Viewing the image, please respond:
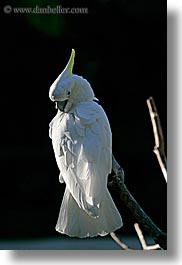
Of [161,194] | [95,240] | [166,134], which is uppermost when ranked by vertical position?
[166,134]

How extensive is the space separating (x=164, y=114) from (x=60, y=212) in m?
0.54

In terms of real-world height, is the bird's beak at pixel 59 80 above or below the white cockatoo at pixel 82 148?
above

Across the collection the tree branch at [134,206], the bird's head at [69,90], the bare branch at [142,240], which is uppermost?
the bird's head at [69,90]

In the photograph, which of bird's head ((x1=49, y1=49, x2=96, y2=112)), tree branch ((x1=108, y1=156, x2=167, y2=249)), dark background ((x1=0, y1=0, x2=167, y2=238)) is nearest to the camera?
tree branch ((x1=108, y1=156, x2=167, y2=249))

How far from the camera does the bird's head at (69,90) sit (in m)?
1.97

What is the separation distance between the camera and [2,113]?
7.46 feet

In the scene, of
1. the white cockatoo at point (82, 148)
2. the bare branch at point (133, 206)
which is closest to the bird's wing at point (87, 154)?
the white cockatoo at point (82, 148)

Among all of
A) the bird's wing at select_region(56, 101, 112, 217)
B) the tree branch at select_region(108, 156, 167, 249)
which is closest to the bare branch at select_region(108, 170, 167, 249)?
the tree branch at select_region(108, 156, 167, 249)

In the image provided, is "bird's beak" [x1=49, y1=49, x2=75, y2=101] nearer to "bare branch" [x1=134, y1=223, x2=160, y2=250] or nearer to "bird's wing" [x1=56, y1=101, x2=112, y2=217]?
"bird's wing" [x1=56, y1=101, x2=112, y2=217]

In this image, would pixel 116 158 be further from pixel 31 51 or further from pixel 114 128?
pixel 31 51

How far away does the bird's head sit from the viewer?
1.97m

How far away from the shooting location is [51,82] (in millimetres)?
2238

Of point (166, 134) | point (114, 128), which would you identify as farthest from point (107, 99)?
point (166, 134)

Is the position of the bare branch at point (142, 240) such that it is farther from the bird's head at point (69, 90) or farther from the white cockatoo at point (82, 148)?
the bird's head at point (69, 90)
